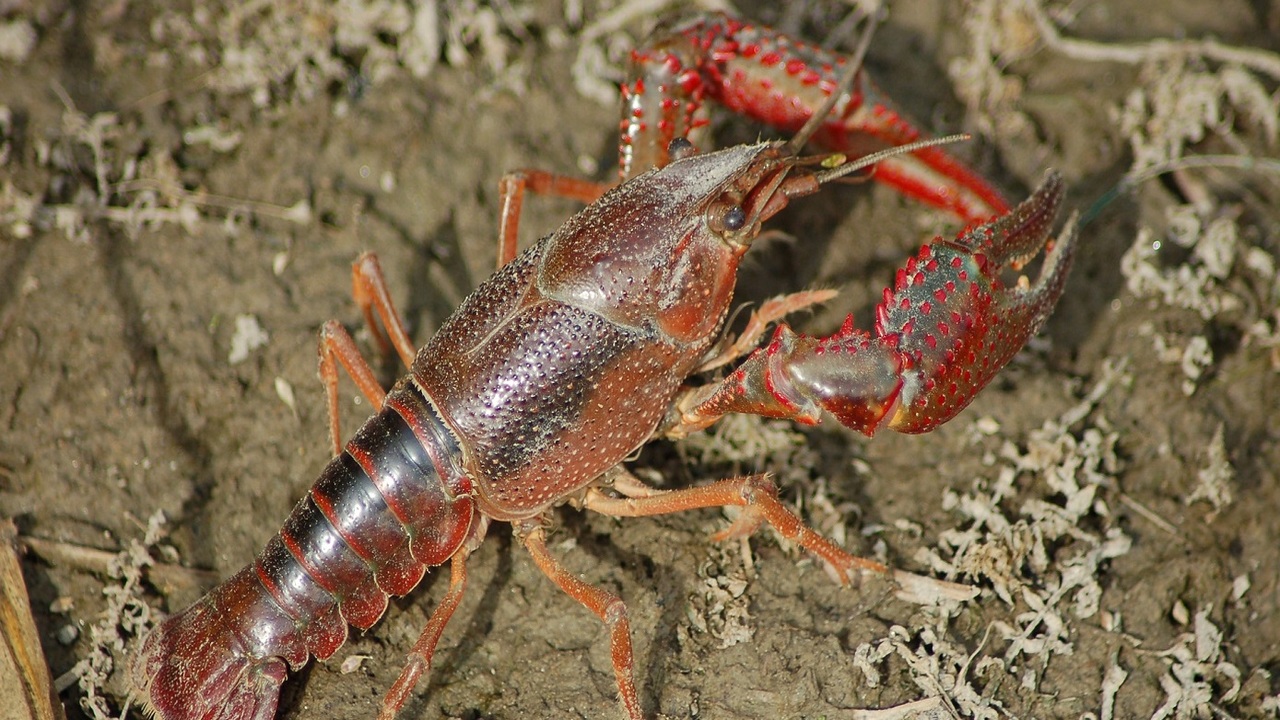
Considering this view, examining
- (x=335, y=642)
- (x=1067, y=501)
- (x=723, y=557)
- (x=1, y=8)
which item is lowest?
(x=1067, y=501)

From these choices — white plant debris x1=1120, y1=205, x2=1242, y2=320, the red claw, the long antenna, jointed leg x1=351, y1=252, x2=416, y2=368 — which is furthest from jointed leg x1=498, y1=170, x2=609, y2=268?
white plant debris x1=1120, y1=205, x2=1242, y2=320

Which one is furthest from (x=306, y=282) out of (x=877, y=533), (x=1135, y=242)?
(x=1135, y=242)

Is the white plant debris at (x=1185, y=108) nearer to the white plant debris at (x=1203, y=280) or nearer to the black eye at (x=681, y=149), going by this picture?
the white plant debris at (x=1203, y=280)

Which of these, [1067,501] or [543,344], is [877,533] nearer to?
[1067,501]

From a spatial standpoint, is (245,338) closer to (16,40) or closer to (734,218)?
(16,40)

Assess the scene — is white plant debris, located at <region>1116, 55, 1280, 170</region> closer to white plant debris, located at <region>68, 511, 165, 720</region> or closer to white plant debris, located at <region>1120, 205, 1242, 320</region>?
white plant debris, located at <region>1120, 205, 1242, 320</region>

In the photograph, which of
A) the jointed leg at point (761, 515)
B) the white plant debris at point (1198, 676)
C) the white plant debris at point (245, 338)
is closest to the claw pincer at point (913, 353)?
the jointed leg at point (761, 515)

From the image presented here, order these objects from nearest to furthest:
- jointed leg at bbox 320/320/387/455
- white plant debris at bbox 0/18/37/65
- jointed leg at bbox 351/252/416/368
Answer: jointed leg at bbox 320/320/387/455, jointed leg at bbox 351/252/416/368, white plant debris at bbox 0/18/37/65
